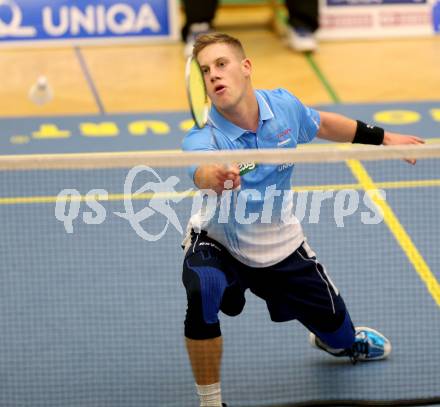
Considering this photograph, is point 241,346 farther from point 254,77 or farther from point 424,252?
point 254,77

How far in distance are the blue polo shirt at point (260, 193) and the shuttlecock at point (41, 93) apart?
513 cm

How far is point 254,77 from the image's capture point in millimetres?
11422

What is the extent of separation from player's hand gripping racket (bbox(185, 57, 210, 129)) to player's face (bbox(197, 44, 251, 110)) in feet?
0.42

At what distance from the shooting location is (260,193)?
19.0 feet

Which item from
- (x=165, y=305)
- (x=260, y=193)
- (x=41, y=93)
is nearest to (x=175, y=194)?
(x=165, y=305)

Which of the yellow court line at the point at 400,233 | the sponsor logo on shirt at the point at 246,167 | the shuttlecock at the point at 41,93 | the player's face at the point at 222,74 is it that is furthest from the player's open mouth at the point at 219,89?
the shuttlecock at the point at 41,93

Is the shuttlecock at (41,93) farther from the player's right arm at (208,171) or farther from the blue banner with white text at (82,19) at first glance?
the player's right arm at (208,171)

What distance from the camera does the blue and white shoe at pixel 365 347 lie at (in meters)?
6.43

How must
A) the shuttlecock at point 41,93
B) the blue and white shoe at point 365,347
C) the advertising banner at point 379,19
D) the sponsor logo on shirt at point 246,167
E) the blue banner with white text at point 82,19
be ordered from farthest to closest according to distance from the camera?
the advertising banner at point 379,19
the blue banner with white text at point 82,19
the shuttlecock at point 41,93
the blue and white shoe at point 365,347
the sponsor logo on shirt at point 246,167

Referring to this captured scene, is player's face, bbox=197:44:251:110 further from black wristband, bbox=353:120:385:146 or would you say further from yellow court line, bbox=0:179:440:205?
yellow court line, bbox=0:179:440:205

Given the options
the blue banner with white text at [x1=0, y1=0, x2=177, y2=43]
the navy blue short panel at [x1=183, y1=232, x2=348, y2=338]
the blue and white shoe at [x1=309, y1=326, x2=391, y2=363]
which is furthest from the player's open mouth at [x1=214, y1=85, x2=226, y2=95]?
the blue banner with white text at [x1=0, y1=0, x2=177, y2=43]

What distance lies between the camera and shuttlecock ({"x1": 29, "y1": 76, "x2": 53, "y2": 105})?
1071 centimetres

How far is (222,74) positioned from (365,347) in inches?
73.9

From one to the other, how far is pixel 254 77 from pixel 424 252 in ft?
13.5
